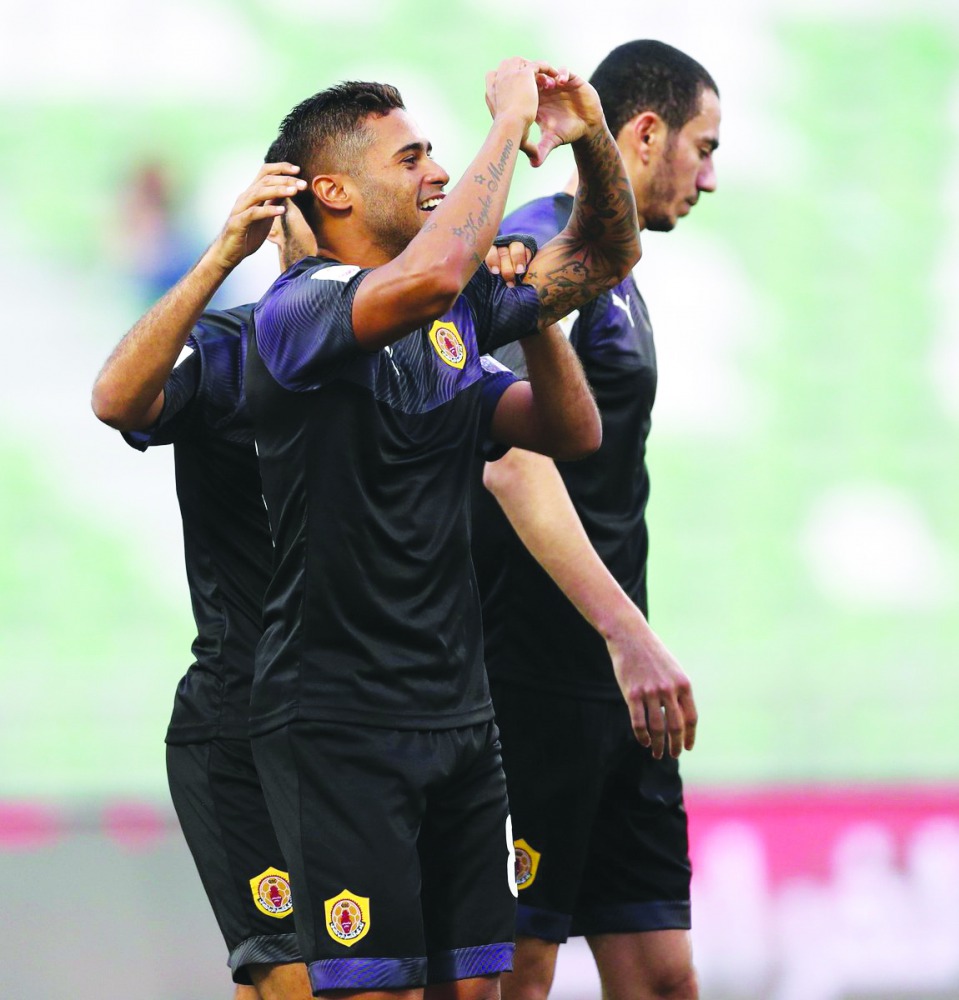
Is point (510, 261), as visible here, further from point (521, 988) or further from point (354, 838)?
point (521, 988)

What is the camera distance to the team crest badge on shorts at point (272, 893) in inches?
131

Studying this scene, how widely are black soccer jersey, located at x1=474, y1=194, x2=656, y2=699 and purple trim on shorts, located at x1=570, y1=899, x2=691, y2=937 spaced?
50cm

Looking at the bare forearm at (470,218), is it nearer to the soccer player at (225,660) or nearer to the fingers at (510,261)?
the fingers at (510,261)

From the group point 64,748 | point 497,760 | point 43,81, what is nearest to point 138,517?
point 64,748

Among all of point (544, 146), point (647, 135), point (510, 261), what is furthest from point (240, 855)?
point (647, 135)

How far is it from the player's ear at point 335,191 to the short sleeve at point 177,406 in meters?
0.45

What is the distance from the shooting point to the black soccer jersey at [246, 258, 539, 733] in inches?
110

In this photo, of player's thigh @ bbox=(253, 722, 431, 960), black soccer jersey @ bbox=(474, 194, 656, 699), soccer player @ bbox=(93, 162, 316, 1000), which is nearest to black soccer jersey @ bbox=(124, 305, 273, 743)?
soccer player @ bbox=(93, 162, 316, 1000)

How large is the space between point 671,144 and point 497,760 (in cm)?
174

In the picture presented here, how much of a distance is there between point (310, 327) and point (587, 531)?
126 centimetres

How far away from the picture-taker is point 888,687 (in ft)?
22.5

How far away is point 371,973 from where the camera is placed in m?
2.73

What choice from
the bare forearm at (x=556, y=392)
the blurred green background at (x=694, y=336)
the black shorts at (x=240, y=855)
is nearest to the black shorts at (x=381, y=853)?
the black shorts at (x=240, y=855)

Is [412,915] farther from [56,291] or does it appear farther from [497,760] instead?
[56,291]
